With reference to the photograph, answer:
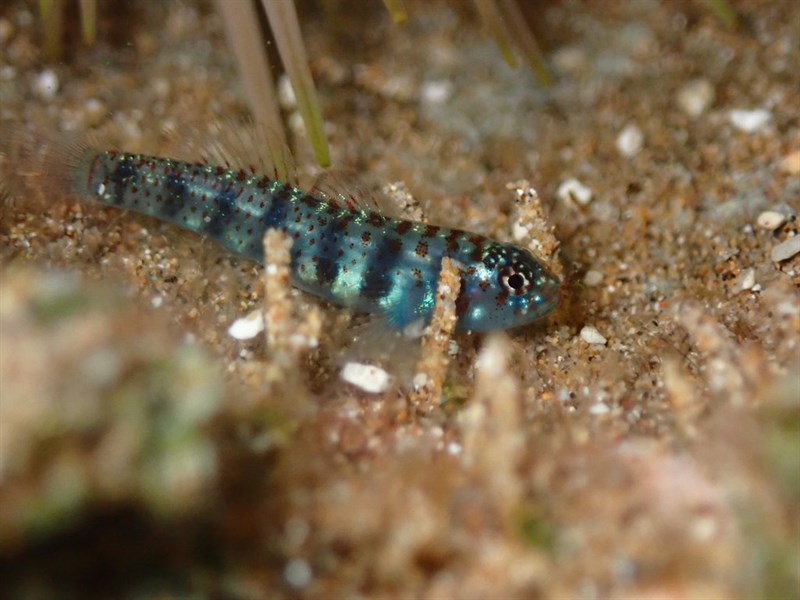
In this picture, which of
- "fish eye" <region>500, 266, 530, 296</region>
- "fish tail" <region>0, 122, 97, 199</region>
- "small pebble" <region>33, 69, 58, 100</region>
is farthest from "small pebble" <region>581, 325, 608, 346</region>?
"small pebble" <region>33, 69, 58, 100</region>

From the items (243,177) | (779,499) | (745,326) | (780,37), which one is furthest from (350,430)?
(780,37)

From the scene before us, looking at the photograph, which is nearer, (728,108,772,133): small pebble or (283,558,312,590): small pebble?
(283,558,312,590): small pebble

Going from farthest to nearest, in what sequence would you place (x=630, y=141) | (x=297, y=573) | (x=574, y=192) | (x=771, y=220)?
(x=630, y=141) < (x=574, y=192) < (x=771, y=220) < (x=297, y=573)

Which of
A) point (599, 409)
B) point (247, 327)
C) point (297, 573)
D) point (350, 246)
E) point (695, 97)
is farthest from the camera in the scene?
point (695, 97)

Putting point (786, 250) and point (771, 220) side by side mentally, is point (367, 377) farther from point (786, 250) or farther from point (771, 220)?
point (771, 220)

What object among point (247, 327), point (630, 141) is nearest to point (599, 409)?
point (247, 327)

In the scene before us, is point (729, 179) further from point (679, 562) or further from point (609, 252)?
point (679, 562)

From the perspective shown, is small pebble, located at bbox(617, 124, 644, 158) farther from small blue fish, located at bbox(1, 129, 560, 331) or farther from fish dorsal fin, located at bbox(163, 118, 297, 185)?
fish dorsal fin, located at bbox(163, 118, 297, 185)
